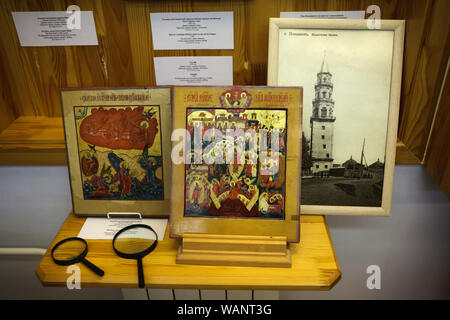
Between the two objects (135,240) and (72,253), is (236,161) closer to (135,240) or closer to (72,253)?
(135,240)

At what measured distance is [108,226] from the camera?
0.97 meters

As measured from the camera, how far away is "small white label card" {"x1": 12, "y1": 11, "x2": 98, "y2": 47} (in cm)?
97

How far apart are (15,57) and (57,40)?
0.15m

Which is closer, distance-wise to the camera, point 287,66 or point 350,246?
point 287,66

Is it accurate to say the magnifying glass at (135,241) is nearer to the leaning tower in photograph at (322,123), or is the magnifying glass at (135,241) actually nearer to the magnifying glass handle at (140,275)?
the magnifying glass handle at (140,275)

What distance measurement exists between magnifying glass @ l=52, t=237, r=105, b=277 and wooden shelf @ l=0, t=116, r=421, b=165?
0.30 m

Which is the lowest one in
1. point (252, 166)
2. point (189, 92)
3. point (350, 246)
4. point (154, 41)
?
point (350, 246)

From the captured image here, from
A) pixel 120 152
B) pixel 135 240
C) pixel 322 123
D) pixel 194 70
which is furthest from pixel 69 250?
pixel 322 123

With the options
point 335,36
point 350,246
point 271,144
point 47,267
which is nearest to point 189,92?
point 271,144

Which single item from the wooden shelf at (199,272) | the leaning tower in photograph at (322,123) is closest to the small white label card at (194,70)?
the leaning tower in photograph at (322,123)

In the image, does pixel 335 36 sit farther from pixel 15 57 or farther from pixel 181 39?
pixel 15 57

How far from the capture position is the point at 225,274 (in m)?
0.83

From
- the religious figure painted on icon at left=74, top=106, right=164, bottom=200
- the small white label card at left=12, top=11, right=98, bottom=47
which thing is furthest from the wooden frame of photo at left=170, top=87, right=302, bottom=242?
the small white label card at left=12, top=11, right=98, bottom=47

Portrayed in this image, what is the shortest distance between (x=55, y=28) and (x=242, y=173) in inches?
27.0
